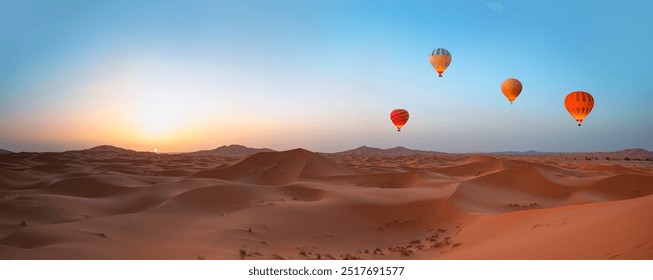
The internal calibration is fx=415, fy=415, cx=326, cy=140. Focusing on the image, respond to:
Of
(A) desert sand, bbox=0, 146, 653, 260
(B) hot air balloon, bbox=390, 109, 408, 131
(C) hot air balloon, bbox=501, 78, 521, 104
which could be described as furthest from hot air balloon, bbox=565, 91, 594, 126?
(B) hot air balloon, bbox=390, 109, 408, 131

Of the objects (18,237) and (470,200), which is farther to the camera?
(470,200)

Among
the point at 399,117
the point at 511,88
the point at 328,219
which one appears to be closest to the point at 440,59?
the point at 511,88

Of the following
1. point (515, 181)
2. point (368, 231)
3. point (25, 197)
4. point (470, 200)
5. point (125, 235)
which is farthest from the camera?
point (515, 181)

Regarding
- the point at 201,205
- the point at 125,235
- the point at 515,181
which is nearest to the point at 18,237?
the point at 125,235

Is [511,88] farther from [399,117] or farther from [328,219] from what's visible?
[328,219]

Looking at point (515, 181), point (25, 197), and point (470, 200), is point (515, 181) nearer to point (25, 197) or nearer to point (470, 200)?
point (470, 200)
